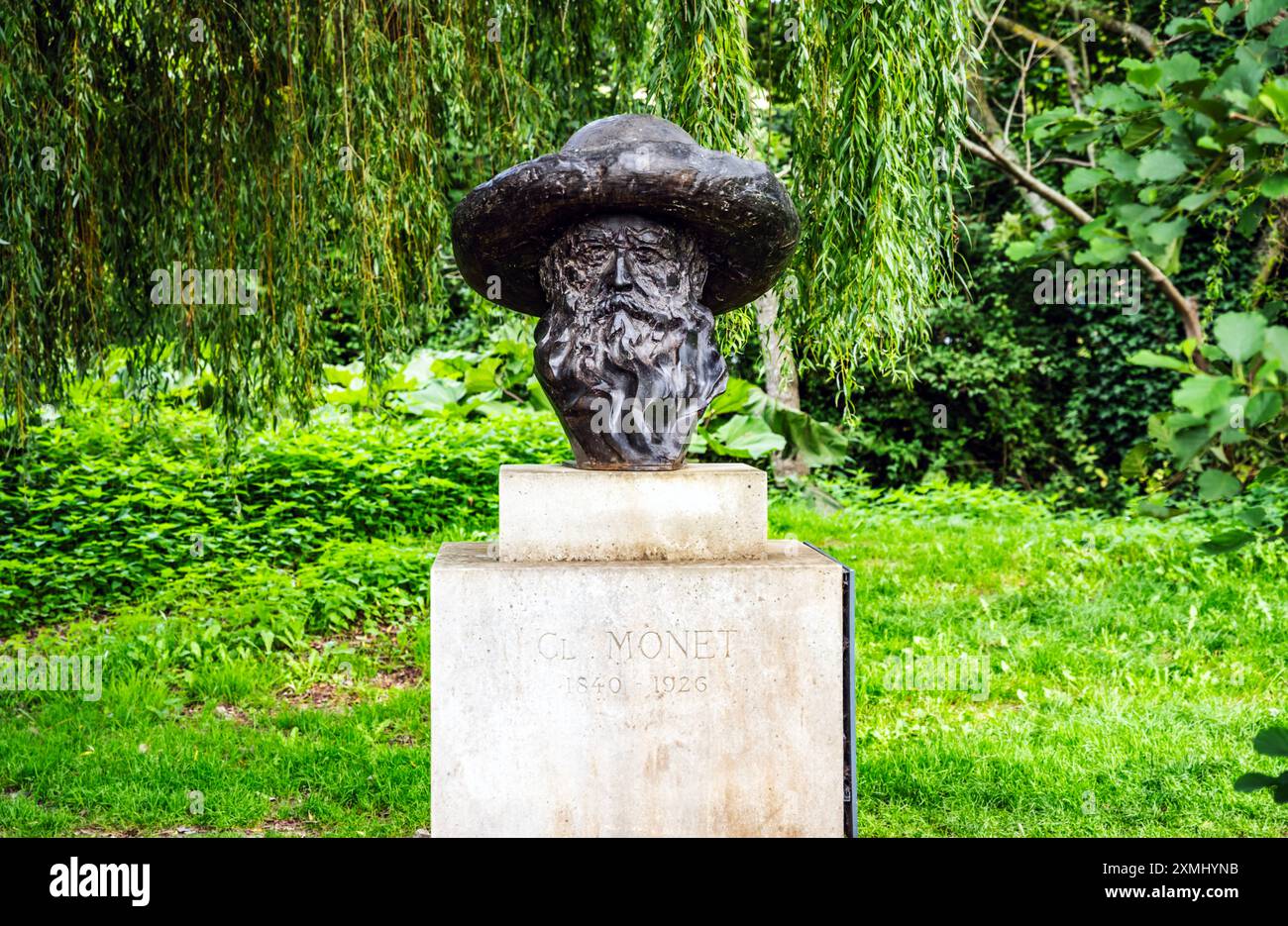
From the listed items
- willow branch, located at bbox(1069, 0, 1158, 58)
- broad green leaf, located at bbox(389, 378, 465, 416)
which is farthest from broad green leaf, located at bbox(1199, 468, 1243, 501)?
willow branch, located at bbox(1069, 0, 1158, 58)

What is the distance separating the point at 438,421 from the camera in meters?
9.67

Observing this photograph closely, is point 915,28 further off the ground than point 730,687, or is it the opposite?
point 915,28

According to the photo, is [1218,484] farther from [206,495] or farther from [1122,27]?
[1122,27]

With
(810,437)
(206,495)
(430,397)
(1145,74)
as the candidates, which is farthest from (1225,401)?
(430,397)

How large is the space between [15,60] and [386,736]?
3.13 meters

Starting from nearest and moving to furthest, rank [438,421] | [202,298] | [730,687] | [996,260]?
[730,687] < [202,298] < [438,421] < [996,260]

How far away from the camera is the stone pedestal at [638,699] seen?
299 centimetres

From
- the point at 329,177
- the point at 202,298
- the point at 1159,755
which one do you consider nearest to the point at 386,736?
the point at 202,298

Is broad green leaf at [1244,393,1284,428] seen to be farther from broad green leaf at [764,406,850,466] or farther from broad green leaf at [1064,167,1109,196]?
broad green leaf at [764,406,850,466]

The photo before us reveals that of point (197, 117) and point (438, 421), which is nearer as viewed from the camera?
point (197, 117)

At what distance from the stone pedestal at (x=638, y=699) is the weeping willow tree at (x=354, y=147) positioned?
164 cm

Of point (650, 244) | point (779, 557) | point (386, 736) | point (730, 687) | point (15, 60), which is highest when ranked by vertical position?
point (15, 60)

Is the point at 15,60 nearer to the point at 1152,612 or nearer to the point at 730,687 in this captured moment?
the point at 730,687

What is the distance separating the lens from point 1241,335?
1.36 meters
